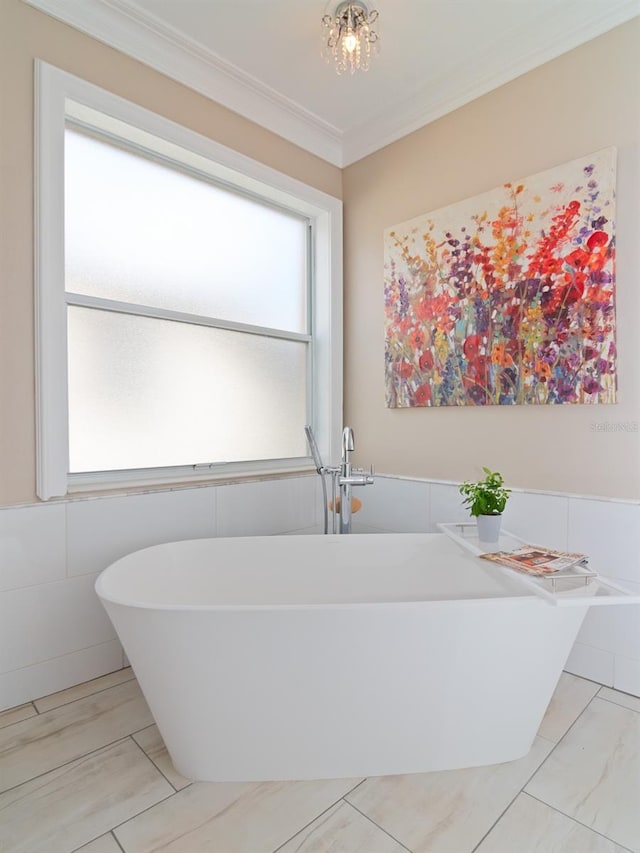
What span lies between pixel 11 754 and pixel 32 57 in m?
2.43

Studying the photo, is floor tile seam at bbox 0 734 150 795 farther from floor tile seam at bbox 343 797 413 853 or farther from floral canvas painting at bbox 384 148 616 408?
floral canvas painting at bbox 384 148 616 408

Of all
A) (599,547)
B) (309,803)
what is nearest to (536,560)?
(599,547)

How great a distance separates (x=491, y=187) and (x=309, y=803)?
250 cm

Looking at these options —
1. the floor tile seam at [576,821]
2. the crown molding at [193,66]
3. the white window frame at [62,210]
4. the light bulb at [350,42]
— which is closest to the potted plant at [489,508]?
the floor tile seam at [576,821]

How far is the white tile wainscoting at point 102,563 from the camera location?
171 centimetres

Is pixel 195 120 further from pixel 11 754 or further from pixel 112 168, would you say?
pixel 11 754

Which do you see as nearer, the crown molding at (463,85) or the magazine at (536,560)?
the magazine at (536,560)

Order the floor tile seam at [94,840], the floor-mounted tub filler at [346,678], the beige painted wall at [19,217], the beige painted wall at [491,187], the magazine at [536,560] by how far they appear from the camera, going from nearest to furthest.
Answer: the floor tile seam at [94,840], the floor-mounted tub filler at [346,678], the magazine at [536,560], the beige painted wall at [19,217], the beige painted wall at [491,187]

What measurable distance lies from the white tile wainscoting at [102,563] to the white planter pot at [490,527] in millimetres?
251

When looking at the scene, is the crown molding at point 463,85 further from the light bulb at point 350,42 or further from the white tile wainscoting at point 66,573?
the white tile wainscoting at point 66,573

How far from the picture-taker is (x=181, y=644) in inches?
48.9

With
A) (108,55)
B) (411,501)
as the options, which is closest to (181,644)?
(411,501)

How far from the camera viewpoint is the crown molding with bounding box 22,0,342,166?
182cm

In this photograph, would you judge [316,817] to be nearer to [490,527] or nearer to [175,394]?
[490,527]
